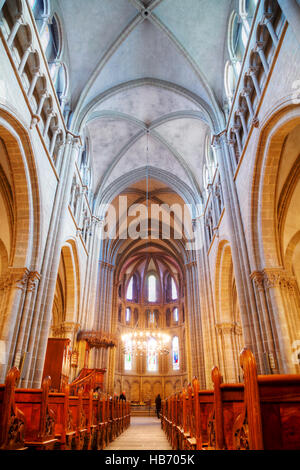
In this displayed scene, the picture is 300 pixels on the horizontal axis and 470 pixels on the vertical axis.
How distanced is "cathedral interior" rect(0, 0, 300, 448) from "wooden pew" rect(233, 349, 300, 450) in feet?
8.08

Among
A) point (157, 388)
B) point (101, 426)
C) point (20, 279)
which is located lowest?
point (101, 426)

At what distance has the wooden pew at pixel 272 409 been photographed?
6.36 ft

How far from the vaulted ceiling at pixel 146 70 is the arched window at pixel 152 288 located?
67.5 ft

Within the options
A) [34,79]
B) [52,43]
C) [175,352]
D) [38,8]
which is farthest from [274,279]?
[175,352]

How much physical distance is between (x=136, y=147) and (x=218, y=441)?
18469 millimetres

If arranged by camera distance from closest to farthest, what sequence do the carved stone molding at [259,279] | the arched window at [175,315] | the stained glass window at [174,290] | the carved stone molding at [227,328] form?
the carved stone molding at [259,279]
the carved stone molding at [227,328]
the arched window at [175,315]
the stained glass window at [174,290]

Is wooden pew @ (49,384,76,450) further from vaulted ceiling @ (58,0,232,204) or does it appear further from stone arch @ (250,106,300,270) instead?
vaulted ceiling @ (58,0,232,204)

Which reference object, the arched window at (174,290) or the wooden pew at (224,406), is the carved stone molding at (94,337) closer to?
the wooden pew at (224,406)

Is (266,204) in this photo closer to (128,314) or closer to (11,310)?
(11,310)

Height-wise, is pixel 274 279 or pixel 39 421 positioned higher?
pixel 274 279

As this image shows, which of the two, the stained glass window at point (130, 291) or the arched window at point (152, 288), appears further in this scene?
the arched window at point (152, 288)

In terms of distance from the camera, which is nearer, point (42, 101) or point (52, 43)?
point (42, 101)

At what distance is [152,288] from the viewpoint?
120 ft

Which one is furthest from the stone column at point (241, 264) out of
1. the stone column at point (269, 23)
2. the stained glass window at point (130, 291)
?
the stained glass window at point (130, 291)
